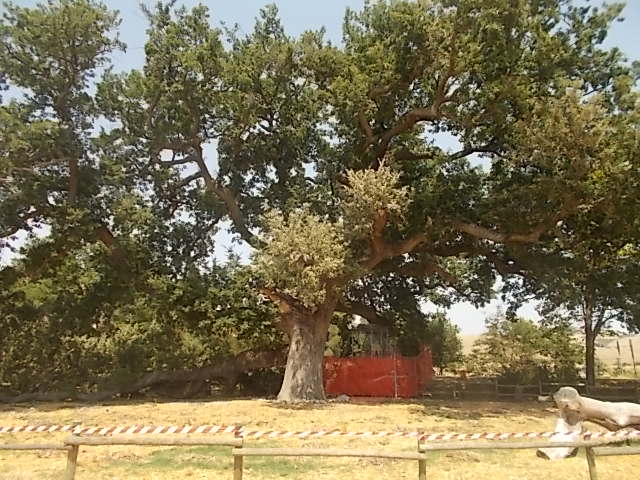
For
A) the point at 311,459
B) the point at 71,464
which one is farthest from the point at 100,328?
the point at 71,464

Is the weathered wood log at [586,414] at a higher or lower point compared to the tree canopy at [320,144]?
lower

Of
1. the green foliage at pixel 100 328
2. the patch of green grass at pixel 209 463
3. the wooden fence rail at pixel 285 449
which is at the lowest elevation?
the patch of green grass at pixel 209 463

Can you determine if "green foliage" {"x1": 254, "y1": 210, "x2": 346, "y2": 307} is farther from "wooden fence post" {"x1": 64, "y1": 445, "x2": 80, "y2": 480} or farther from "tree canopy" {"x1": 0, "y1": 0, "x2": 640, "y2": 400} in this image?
"wooden fence post" {"x1": 64, "y1": 445, "x2": 80, "y2": 480}

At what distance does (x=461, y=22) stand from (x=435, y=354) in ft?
75.7

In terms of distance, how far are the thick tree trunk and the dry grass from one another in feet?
7.22

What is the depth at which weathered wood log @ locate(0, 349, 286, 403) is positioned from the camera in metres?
23.0

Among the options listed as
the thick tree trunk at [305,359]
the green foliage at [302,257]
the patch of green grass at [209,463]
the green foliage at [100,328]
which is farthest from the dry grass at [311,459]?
the green foliage at [100,328]

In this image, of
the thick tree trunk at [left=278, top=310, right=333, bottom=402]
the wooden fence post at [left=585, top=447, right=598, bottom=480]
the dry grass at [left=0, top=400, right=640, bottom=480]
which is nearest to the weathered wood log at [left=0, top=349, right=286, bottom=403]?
the thick tree trunk at [left=278, top=310, right=333, bottom=402]

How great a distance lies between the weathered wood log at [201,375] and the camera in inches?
907

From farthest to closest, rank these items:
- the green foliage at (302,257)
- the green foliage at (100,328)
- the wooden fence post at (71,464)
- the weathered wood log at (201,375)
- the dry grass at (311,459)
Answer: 1. the weathered wood log at (201,375)
2. the green foliage at (100,328)
3. the green foliage at (302,257)
4. the dry grass at (311,459)
5. the wooden fence post at (71,464)

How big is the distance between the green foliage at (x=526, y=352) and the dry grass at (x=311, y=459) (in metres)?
9.84

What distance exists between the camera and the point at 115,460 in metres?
9.89

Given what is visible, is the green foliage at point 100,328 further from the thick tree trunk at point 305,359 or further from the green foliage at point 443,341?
the green foliage at point 443,341

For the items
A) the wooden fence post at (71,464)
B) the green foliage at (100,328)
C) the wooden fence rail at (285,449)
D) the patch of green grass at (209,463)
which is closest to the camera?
the wooden fence rail at (285,449)
